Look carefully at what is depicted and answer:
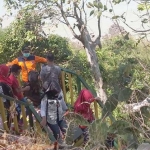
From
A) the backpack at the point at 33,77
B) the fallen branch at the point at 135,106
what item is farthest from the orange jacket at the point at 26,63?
the fallen branch at the point at 135,106

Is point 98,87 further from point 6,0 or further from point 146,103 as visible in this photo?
point 146,103

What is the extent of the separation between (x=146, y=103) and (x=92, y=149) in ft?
2.11

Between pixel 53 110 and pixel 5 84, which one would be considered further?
pixel 53 110

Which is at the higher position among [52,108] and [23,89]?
[23,89]

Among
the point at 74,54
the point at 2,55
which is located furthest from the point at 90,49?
the point at 2,55

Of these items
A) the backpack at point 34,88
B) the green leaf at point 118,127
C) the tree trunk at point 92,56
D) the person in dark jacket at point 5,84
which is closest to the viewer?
the green leaf at point 118,127

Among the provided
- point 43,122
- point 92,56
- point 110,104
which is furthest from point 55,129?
point 92,56

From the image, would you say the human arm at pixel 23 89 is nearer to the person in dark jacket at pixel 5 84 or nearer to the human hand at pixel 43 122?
the person in dark jacket at pixel 5 84

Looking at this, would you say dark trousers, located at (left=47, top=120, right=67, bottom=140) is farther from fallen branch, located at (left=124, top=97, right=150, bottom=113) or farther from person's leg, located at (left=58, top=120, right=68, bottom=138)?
fallen branch, located at (left=124, top=97, right=150, bottom=113)

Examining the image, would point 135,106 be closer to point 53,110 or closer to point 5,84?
point 53,110

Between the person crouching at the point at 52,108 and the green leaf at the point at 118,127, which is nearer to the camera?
the green leaf at the point at 118,127

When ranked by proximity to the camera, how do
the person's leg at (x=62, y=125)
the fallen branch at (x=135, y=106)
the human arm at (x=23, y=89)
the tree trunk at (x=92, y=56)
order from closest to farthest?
the fallen branch at (x=135, y=106) → the human arm at (x=23, y=89) → the person's leg at (x=62, y=125) → the tree trunk at (x=92, y=56)

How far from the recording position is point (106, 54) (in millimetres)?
16438

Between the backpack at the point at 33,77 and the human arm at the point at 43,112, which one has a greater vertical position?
the backpack at the point at 33,77
